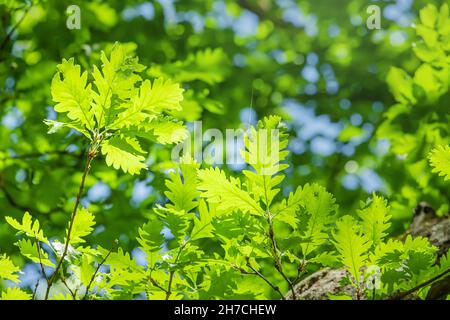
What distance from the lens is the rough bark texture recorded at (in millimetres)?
1542

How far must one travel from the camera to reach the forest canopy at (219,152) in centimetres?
95

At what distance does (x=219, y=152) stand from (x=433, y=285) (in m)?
2.20

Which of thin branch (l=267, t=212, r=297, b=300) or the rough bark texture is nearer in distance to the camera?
thin branch (l=267, t=212, r=297, b=300)

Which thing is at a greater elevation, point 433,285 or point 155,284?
point 433,285

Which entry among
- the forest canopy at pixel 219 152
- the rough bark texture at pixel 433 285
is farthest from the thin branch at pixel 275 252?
the rough bark texture at pixel 433 285

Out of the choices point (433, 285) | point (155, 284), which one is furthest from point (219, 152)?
point (155, 284)

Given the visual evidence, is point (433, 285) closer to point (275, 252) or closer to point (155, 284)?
point (275, 252)

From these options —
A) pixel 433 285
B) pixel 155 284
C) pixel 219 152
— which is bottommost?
pixel 155 284

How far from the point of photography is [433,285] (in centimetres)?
154

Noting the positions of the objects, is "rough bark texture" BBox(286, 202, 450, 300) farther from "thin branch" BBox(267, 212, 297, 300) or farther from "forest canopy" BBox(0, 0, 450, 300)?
"thin branch" BBox(267, 212, 297, 300)

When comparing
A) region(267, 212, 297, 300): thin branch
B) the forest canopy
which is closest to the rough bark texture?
the forest canopy

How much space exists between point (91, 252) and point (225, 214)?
0.28 meters
